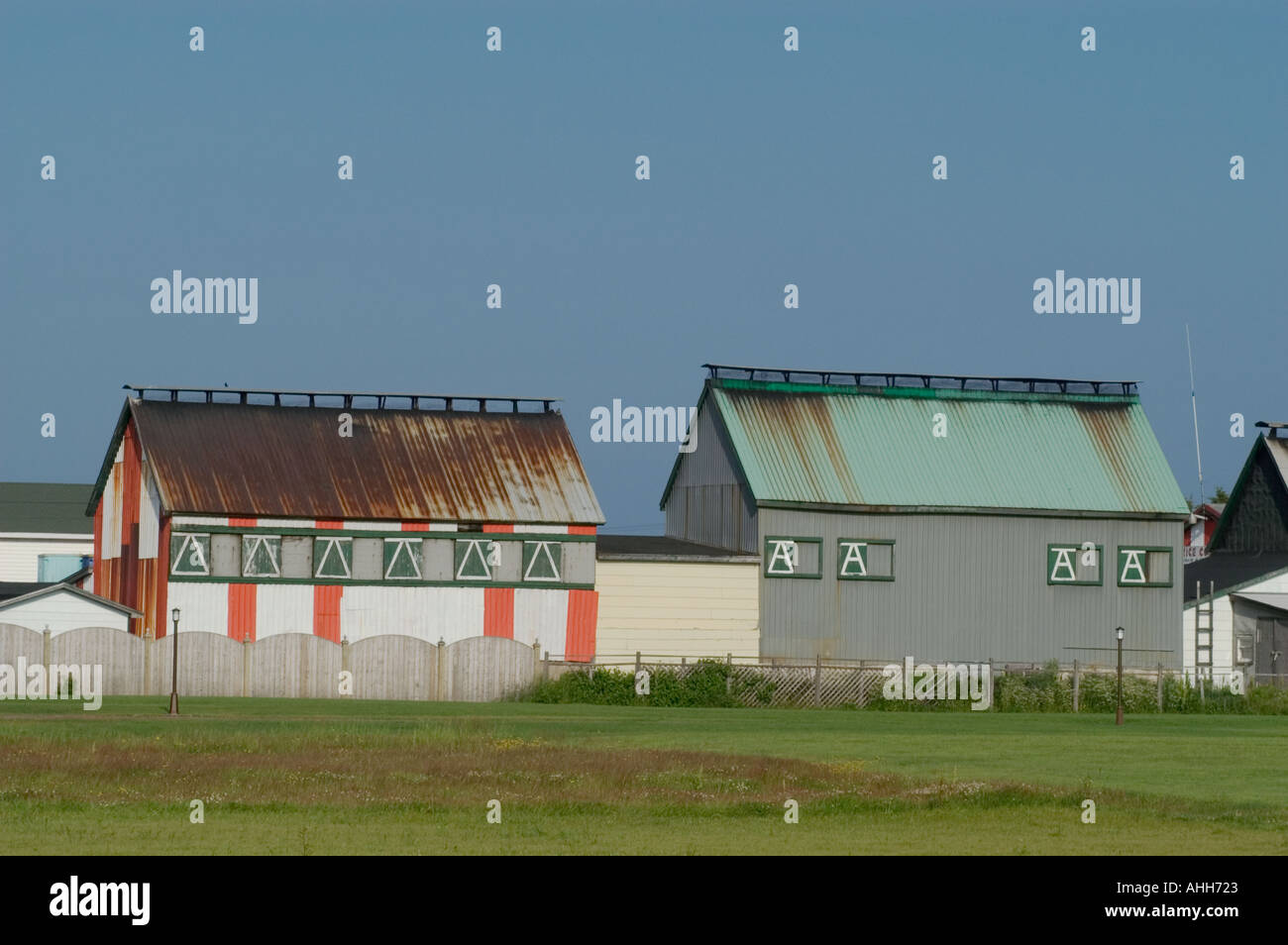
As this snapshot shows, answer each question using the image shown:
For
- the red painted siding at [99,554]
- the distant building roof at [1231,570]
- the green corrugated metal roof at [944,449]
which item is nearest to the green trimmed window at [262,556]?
the red painted siding at [99,554]

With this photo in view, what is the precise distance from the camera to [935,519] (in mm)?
60344

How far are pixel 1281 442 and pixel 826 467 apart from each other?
1918cm

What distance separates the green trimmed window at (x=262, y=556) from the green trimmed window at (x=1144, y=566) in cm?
2554

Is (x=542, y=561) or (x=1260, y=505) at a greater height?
(x=1260, y=505)

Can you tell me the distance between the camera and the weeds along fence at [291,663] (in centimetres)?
5009

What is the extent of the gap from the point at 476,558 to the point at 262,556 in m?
6.07

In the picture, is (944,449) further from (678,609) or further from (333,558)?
(333,558)

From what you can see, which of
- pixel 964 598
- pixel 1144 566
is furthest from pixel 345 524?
pixel 1144 566

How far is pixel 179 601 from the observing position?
54.0 metres

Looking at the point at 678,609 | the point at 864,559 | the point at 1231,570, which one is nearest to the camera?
the point at 678,609

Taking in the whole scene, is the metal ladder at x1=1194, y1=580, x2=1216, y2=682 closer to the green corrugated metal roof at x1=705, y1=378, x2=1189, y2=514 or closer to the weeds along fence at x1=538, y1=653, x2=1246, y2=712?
the green corrugated metal roof at x1=705, y1=378, x2=1189, y2=514

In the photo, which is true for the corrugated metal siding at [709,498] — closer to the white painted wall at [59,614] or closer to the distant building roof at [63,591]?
the distant building roof at [63,591]

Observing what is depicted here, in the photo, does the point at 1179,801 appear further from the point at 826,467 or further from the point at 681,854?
the point at 826,467
